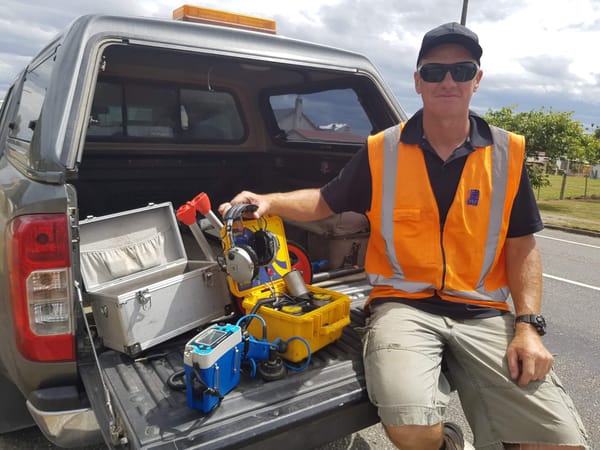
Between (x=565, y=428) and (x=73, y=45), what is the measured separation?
7.50 feet

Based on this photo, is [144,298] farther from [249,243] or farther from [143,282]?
[249,243]

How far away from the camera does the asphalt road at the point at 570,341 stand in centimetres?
256

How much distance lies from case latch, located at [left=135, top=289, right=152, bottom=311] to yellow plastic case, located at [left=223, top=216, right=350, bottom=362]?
1.22ft

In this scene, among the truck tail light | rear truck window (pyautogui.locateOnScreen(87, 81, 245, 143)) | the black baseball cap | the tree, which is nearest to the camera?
the truck tail light

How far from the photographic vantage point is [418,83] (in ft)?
7.52

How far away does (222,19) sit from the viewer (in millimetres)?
2463

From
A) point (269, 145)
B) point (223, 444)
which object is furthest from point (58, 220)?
point (269, 145)

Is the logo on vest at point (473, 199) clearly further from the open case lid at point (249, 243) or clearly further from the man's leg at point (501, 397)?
the open case lid at point (249, 243)

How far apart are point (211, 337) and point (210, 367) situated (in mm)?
130

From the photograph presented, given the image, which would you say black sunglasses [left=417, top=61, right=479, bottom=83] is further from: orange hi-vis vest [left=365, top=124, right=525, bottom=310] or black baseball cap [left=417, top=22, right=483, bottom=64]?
orange hi-vis vest [left=365, top=124, right=525, bottom=310]

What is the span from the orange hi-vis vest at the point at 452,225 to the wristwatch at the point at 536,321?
14 centimetres

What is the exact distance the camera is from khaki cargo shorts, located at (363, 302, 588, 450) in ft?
5.63

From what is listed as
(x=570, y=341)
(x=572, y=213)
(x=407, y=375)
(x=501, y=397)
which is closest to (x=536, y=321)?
(x=501, y=397)

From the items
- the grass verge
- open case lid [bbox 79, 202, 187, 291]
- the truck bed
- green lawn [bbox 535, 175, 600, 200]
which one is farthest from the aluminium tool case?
green lawn [bbox 535, 175, 600, 200]
